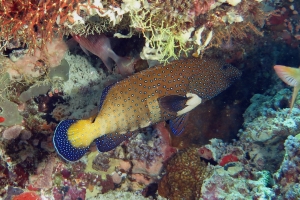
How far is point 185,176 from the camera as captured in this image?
210 inches

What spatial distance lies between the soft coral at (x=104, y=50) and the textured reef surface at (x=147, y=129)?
2cm

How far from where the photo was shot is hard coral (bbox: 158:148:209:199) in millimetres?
5270

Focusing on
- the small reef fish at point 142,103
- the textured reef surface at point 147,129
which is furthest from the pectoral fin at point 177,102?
the textured reef surface at point 147,129

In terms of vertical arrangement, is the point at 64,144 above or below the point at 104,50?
below

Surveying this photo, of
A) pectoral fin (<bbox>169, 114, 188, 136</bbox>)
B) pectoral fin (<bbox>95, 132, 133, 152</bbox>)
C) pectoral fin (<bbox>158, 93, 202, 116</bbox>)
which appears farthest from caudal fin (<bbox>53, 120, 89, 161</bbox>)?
pectoral fin (<bbox>169, 114, 188, 136</bbox>)

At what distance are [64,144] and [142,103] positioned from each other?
4.28 feet

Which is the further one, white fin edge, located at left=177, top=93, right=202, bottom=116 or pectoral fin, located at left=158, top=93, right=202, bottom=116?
white fin edge, located at left=177, top=93, right=202, bottom=116

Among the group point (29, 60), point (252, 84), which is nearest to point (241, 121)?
point (252, 84)

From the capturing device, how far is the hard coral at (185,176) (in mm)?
5270

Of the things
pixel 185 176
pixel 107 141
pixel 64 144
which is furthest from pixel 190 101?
pixel 64 144

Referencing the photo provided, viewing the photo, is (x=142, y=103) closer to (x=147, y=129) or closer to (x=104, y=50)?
(x=104, y=50)

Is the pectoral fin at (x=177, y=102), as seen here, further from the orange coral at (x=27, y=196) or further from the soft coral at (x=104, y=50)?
the orange coral at (x=27, y=196)

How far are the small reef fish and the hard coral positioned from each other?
942mm

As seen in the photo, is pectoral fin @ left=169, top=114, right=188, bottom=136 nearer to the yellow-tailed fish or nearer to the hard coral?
the hard coral
